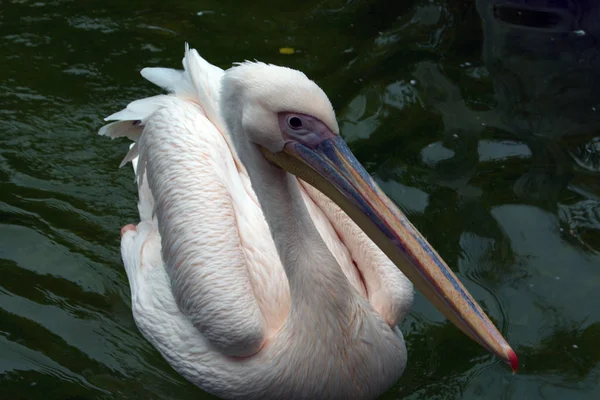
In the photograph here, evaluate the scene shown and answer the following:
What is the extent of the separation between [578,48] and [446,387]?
341 cm

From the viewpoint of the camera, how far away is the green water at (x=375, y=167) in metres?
3.98

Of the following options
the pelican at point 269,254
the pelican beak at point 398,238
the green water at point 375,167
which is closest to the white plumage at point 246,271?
the pelican at point 269,254

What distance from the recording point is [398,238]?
9.87ft

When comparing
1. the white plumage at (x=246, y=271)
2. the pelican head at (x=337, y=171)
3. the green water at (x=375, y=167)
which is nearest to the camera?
the pelican head at (x=337, y=171)

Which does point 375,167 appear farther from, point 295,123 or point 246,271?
point 295,123

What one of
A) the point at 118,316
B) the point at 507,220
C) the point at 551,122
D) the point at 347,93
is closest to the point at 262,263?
the point at 118,316

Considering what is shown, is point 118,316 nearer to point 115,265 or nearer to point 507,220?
point 115,265

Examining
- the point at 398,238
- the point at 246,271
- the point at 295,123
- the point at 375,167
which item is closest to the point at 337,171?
the point at 295,123

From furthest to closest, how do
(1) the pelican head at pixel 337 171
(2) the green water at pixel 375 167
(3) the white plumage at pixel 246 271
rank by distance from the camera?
(2) the green water at pixel 375 167, (3) the white plumage at pixel 246 271, (1) the pelican head at pixel 337 171

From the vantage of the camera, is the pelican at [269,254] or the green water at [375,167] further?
the green water at [375,167]

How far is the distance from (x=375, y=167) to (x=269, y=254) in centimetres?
157

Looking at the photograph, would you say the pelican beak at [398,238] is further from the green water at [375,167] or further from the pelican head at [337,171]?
the green water at [375,167]

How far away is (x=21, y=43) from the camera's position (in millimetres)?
6086

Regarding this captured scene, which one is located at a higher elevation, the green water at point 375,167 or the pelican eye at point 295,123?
the pelican eye at point 295,123
